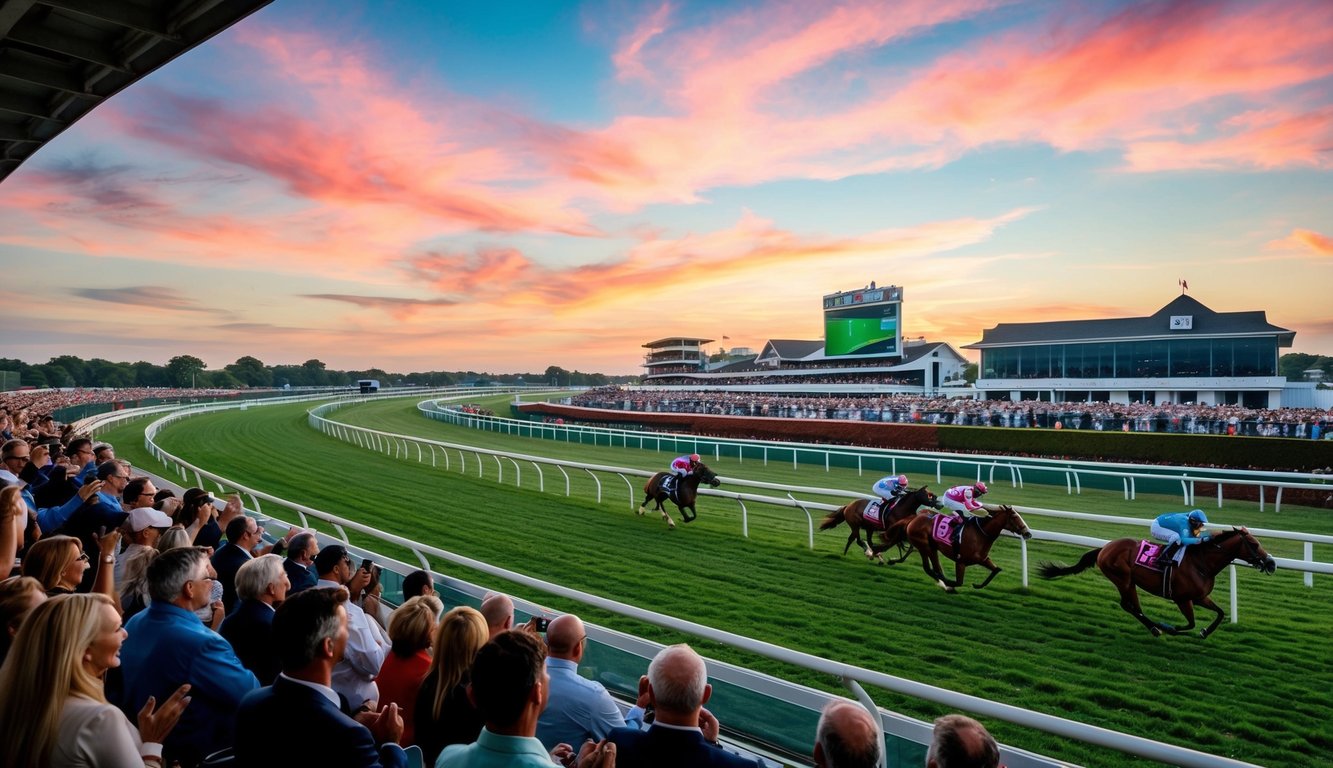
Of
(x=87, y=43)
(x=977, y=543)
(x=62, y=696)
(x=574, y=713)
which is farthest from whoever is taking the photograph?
(x=977, y=543)

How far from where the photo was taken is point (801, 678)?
159 inches

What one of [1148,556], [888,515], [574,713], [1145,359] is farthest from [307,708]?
[1145,359]

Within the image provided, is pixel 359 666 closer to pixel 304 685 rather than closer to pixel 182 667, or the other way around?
pixel 182 667

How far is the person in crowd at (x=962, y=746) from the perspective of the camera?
5.16 ft

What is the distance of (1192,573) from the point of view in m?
5.39

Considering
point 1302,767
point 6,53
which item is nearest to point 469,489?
point 6,53

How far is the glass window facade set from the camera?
30.0m

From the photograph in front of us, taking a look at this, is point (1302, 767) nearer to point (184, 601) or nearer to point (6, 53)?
point (184, 601)

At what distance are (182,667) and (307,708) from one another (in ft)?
2.42

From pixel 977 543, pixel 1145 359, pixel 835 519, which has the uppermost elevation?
pixel 1145 359

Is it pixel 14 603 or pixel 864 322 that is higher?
pixel 864 322

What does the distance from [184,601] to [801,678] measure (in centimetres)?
303

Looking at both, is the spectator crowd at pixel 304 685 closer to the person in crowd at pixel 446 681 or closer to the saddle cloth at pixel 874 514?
the person in crowd at pixel 446 681

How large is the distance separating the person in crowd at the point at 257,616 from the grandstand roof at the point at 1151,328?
36.6m
